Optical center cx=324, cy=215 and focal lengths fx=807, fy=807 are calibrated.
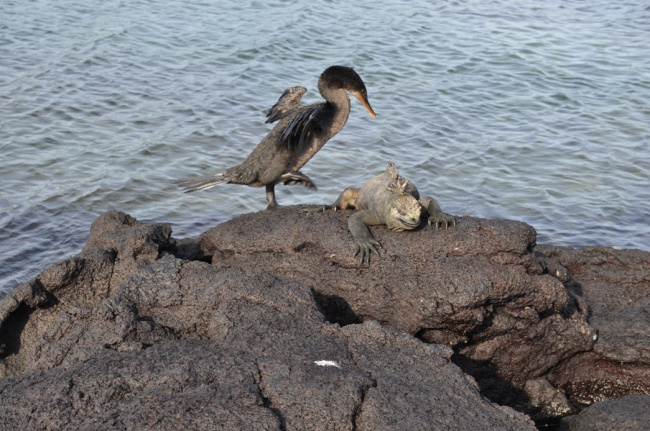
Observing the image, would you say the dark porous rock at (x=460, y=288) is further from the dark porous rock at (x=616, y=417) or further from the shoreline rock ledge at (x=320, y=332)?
the dark porous rock at (x=616, y=417)

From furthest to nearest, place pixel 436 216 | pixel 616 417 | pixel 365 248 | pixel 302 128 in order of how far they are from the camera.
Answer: pixel 302 128 < pixel 436 216 < pixel 365 248 < pixel 616 417

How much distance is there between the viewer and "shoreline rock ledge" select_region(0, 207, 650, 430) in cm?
380

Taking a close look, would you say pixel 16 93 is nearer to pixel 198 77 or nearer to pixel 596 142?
pixel 198 77

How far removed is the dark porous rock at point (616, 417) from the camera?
185 inches

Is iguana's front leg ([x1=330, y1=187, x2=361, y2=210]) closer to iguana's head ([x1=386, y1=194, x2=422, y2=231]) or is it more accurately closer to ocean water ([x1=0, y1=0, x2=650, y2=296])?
iguana's head ([x1=386, y1=194, x2=422, y2=231])

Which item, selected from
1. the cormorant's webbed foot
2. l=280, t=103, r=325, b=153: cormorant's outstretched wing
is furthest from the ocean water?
l=280, t=103, r=325, b=153: cormorant's outstretched wing

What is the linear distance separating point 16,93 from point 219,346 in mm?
9640

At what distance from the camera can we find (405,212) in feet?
18.0

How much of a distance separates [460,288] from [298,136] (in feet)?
7.90

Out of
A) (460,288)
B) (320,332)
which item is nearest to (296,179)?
(460,288)

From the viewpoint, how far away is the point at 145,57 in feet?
47.6

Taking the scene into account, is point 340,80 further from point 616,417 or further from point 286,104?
point 616,417

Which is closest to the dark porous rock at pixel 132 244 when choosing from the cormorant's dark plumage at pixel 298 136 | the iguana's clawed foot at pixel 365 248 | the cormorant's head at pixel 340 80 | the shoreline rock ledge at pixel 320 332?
the shoreline rock ledge at pixel 320 332

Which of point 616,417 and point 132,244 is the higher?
point 132,244
